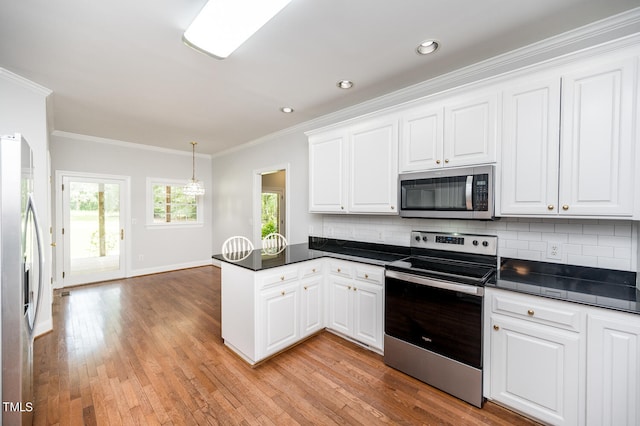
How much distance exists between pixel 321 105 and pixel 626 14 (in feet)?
8.57

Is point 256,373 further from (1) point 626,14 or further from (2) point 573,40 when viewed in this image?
(1) point 626,14

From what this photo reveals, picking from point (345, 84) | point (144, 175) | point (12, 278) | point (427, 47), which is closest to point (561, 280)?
point (427, 47)

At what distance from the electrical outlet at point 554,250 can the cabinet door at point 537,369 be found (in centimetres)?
66

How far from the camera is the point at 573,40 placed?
2.02 m

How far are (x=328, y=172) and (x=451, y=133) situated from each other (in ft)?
4.60

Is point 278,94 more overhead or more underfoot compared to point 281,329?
more overhead

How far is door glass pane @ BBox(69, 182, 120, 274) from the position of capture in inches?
191

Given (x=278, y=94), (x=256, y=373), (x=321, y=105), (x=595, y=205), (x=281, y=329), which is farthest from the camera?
(x=321, y=105)

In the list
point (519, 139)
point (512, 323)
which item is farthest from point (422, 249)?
point (519, 139)

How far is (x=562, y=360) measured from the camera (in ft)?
5.42

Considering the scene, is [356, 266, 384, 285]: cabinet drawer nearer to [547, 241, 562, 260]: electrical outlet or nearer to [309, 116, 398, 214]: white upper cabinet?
[309, 116, 398, 214]: white upper cabinet

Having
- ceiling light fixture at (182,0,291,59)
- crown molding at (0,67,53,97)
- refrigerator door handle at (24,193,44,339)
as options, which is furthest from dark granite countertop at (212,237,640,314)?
crown molding at (0,67,53,97)

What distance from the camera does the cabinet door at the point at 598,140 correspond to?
162 centimetres

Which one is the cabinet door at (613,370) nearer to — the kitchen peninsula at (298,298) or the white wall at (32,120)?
the kitchen peninsula at (298,298)
